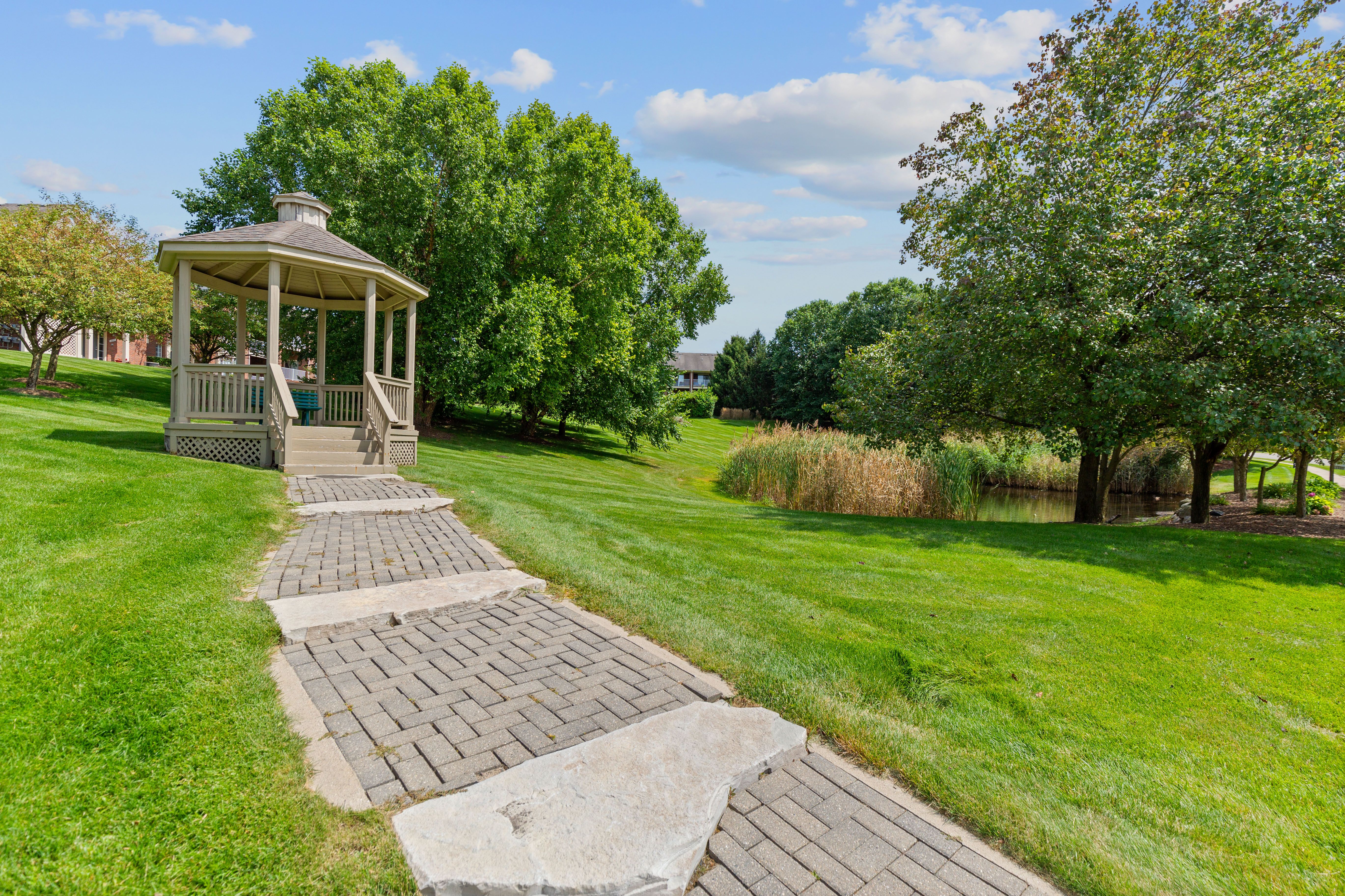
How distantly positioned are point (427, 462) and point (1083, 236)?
11825 millimetres

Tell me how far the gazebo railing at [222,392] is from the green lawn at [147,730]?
497 cm

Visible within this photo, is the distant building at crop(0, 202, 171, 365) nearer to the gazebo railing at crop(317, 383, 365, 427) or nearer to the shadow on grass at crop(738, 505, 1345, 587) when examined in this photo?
the gazebo railing at crop(317, 383, 365, 427)

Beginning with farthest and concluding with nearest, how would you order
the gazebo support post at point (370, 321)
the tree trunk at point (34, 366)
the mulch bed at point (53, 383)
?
1. the mulch bed at point (53, 383)
2. the tree trunk at point (34, 366)
3. the gazebo support post at point (370, 321)

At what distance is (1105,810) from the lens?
259 cm

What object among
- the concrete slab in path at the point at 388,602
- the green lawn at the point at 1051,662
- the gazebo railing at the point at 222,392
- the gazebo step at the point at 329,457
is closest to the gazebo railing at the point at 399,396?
the gazebo step at the point at 329,457

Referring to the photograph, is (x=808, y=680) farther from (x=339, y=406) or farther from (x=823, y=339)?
(x=823, y=339)

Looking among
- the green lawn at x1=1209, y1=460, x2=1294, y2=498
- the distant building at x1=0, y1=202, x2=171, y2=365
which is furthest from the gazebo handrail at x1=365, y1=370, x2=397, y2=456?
the distant building at x1=0, y1=202, x2=171, y2=365

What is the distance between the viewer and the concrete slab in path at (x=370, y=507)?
24.1 ft

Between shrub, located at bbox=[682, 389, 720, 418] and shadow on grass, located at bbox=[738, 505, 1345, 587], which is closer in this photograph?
shadow on grass, located at bbox=[738, 505, 1345, 587]

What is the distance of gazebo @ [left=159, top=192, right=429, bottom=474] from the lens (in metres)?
10.0

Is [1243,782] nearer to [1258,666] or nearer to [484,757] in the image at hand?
[1258,666]

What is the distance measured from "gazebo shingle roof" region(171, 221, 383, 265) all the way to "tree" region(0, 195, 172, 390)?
8.90 m

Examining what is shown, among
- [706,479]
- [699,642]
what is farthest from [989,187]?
[706,479]

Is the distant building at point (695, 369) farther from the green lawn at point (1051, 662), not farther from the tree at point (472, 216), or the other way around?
the green lawn at point (1051, 662)
